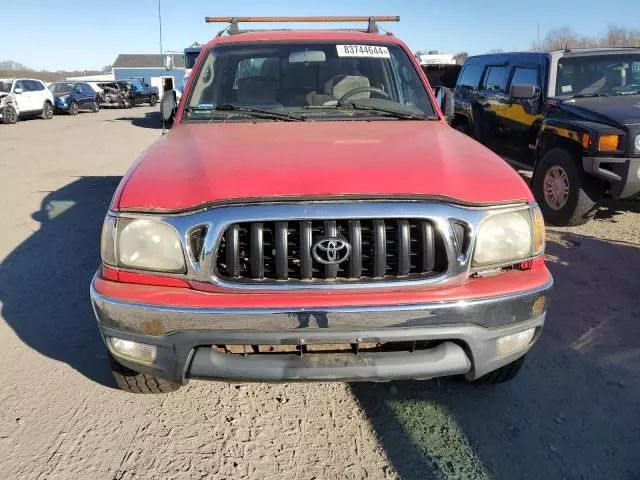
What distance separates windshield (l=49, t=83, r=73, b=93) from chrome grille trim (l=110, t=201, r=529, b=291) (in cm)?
2705

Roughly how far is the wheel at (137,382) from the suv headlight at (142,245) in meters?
0.67

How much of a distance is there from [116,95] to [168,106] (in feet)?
101

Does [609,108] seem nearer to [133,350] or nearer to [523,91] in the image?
[523,91]

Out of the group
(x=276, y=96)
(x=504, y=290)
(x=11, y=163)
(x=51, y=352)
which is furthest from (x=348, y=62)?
(x=11, y=163)

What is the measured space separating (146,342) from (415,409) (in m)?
1.39

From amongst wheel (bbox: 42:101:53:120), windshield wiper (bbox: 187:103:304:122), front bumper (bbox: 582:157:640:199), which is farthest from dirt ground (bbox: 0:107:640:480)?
wheel (bbox: 42:101:53:120)

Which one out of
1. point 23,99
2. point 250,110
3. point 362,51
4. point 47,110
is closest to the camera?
point 250,110

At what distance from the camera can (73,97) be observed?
2566 centimetres

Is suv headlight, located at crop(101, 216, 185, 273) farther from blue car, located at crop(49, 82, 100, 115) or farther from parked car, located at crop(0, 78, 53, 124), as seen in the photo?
blue car, located at crop(49, 82, 100, 115)

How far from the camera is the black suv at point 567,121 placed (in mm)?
5262

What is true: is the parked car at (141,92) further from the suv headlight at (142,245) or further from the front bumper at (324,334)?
the front bumper at (324,334)

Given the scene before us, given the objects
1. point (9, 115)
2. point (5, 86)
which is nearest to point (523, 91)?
point (9, 115)

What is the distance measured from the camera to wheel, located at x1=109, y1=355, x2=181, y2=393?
8.82 feet

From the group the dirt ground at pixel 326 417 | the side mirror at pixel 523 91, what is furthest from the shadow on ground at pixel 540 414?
the side mirror at pixel 523 91
